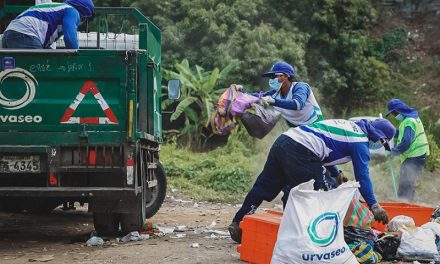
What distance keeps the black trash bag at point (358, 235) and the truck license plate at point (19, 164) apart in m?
2.93

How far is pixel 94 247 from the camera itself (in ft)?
25.8

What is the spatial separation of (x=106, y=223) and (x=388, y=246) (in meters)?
2.96

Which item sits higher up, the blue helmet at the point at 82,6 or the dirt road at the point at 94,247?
the blue helmet at the point at 82,6

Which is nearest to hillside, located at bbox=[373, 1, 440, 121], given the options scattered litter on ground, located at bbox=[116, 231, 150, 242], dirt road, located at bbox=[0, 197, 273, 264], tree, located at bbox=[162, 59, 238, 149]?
tree, located at bbox=[162, 59, 238, 149]

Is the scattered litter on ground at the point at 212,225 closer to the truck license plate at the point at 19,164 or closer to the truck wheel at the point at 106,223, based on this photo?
the truck wheel at the point at 106,223

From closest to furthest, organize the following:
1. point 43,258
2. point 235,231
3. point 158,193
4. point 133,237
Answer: point 43,258, point 235,231, point 133,237, point 158,193

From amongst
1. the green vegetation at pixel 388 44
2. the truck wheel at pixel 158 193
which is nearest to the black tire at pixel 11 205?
the truck wheel at pixel 158 193

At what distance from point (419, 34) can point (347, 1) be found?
2.82 m

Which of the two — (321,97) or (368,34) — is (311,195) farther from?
(368,34)

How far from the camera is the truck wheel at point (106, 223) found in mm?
8250

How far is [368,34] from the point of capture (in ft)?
68.5

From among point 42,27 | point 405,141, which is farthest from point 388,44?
point 42,27

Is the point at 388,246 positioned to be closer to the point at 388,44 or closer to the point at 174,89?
the point at 174,89

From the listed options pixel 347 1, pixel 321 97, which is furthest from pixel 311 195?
pixel 347 1
